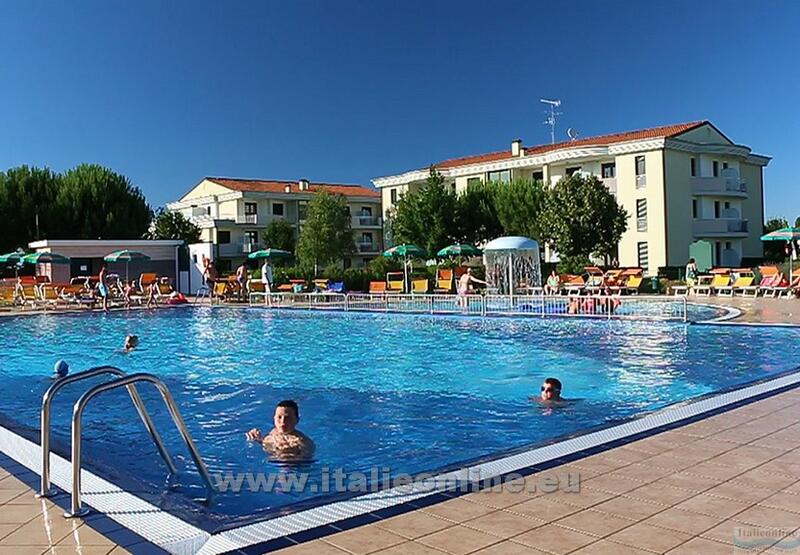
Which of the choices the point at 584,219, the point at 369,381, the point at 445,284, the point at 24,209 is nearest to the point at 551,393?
the point at 369,381

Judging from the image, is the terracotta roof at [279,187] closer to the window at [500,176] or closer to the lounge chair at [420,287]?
the window at [500,176]

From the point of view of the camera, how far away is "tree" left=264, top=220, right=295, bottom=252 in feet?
170

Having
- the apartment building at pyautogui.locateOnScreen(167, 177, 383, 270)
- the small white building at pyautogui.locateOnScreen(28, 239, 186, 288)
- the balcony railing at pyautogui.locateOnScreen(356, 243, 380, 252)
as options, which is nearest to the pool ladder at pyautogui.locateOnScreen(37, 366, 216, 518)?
the small white building at pyautogui.locateOnScreen(28, 239, 186, 288)

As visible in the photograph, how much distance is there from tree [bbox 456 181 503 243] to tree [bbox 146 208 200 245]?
22747mm

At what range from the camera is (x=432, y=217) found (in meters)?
38.4

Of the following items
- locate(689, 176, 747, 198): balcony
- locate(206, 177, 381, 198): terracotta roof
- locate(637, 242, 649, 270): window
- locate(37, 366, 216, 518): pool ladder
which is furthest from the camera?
locate(206, 177, 381, 198): terracotta roof

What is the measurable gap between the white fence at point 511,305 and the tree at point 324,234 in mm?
18213

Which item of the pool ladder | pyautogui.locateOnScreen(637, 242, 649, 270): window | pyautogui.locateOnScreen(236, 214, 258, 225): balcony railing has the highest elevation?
pyautogui.locateOnScreen(236, 214, 258, 225): balcony railing

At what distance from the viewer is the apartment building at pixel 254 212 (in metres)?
54.7

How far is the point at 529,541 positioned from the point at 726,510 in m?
1.16

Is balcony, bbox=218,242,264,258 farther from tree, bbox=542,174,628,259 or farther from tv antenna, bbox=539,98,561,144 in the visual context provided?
tree, bbox=542,174,628,259

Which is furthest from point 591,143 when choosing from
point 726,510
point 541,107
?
point 726,510

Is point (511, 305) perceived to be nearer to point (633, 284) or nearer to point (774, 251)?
point (633, 284)

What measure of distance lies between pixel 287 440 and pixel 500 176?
39.0m
